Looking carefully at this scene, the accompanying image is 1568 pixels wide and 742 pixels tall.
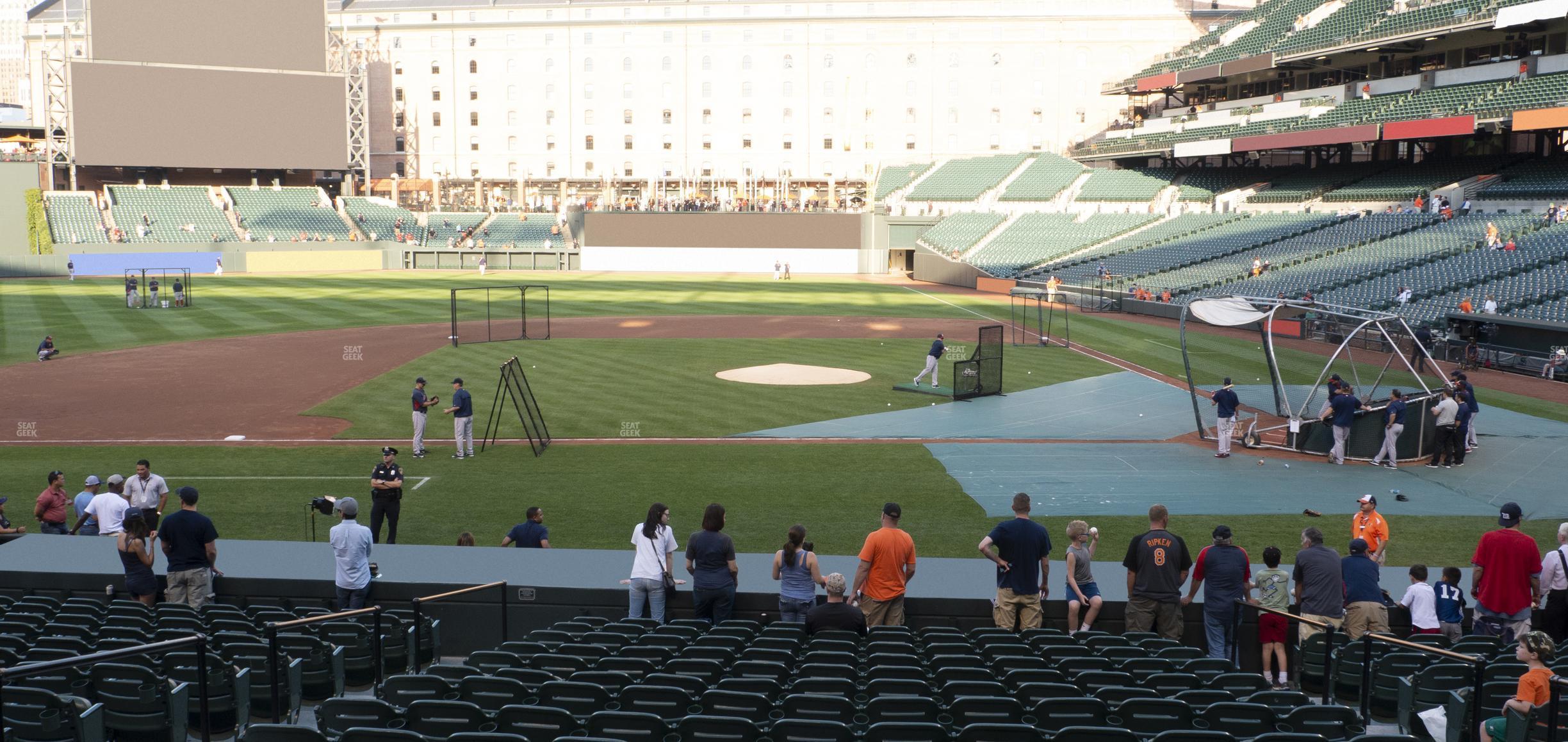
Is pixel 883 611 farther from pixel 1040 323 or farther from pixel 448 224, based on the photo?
pixel 448 224

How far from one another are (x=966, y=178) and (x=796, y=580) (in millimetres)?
78033

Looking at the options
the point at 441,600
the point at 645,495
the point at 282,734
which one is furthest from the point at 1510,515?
the point at 645,495

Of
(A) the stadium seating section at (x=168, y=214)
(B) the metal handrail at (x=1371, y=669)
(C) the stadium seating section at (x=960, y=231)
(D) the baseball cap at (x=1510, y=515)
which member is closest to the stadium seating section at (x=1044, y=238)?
(C) the stadium seating section at (x=960, y=231)

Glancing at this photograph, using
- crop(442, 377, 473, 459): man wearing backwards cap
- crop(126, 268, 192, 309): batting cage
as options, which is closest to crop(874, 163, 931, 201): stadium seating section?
crop(126, 268, 192, 309): batting cage

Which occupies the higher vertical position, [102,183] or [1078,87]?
[1078,87]

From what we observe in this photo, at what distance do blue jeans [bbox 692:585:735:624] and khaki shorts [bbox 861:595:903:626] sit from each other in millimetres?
1369

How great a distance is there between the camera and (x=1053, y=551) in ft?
Result: 56.0

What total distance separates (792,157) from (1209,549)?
8871cm

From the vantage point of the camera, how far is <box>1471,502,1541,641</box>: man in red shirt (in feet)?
37.3

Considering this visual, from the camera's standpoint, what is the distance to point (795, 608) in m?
11.6

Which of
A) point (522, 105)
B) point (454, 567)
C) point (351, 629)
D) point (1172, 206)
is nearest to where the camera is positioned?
point (351, 629)

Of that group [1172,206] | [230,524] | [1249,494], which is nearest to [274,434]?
[230,524]

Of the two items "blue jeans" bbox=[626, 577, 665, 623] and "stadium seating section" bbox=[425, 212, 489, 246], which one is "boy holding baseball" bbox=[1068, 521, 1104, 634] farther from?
"stadium seating section" bbox=[425, 212, 489, 246]

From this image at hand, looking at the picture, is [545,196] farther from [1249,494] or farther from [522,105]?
[1249,494]
